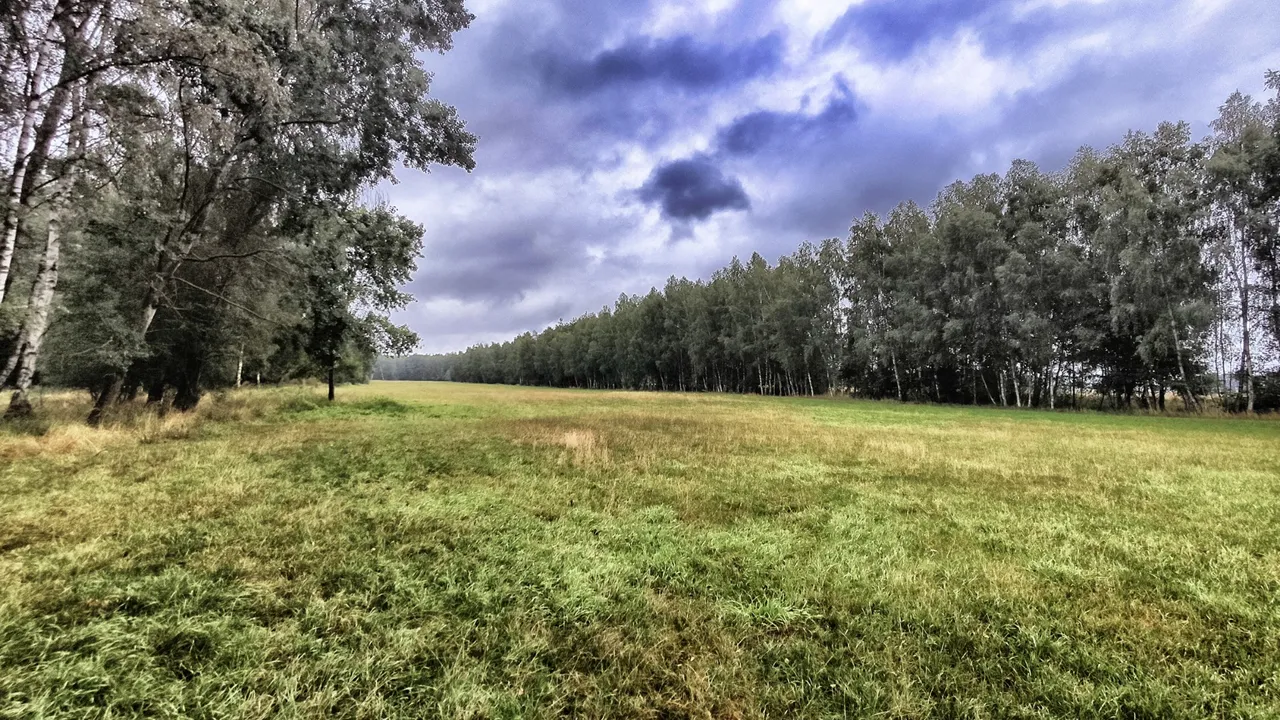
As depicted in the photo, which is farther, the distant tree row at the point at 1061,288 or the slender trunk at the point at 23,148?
the distant tree row at the point at 1061,288

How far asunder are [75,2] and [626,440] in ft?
49.0

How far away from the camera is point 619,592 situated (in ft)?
15.0

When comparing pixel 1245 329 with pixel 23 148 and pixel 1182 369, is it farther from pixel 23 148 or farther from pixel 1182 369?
pixel 23 148

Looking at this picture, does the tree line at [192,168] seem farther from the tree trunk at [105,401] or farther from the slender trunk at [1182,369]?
the slender trunk at [1182,369]

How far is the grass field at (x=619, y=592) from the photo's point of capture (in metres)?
3.11

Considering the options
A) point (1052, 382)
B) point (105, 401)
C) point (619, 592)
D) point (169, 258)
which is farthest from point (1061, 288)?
point (105, 401)

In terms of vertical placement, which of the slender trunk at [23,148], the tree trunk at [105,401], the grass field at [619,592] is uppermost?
the slender trunk at [23,148]

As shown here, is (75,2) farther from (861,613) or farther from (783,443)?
(783,443)

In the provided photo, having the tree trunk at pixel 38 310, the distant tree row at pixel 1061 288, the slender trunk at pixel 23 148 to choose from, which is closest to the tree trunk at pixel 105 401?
the tree trunk at pixel 38 310

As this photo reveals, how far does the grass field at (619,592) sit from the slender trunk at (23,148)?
12.5ft

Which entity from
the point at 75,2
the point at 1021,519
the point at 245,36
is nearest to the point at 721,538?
the point at 1021,519

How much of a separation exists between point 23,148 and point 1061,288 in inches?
1911

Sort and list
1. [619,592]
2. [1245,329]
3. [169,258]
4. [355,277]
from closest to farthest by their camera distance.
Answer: [619,592]
[169,258]
[355,277]
[1245,329]

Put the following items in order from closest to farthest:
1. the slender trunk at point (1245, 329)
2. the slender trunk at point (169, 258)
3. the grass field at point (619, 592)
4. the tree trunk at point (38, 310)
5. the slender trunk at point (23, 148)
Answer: the grass field at point (619, 592)
the slender trunk at point (23, 148)
the tree trunk at point (38, 310)
the slender trunk at point (169, 258)
the slender trunk at point (1245, 329)
